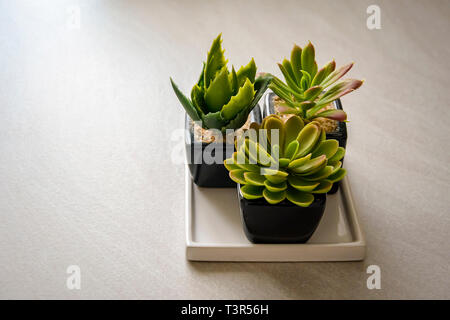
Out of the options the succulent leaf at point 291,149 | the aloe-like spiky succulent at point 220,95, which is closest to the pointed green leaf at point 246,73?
the aloe-like spiky succulent at point 220,95

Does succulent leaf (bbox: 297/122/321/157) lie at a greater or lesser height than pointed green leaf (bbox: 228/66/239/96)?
lesser

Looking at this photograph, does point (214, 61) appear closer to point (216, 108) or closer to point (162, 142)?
point (216, 108)

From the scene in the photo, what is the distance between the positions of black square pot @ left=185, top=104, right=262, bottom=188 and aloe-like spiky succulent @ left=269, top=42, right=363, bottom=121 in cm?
5

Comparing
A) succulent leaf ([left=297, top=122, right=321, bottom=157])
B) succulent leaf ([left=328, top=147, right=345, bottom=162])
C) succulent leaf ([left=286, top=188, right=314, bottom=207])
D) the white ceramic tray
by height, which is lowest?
the white ceramic tray

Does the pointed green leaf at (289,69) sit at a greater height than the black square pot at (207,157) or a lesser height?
greater

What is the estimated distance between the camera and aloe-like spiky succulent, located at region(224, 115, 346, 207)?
52cm

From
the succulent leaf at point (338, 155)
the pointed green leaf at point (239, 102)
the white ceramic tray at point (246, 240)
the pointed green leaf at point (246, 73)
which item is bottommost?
the white ceramic tray at point (246, 240)

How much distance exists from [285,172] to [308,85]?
0.43ft

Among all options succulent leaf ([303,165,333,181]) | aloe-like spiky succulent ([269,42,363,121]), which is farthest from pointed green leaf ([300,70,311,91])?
succulent leaf ([303,165,333,181])

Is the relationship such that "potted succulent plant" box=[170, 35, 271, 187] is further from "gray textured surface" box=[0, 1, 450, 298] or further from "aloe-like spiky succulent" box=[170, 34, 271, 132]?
"gray textured surface" box=[0, 1, 450, 298]

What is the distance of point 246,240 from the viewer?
23.5 inches

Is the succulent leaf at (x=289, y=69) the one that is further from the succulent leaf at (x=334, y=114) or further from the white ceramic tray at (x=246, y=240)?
the white ceramic tray at (x=246, y=240)

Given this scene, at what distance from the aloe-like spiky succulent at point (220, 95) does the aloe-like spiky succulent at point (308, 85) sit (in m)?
0.03

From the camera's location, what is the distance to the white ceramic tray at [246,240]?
0.59 m
